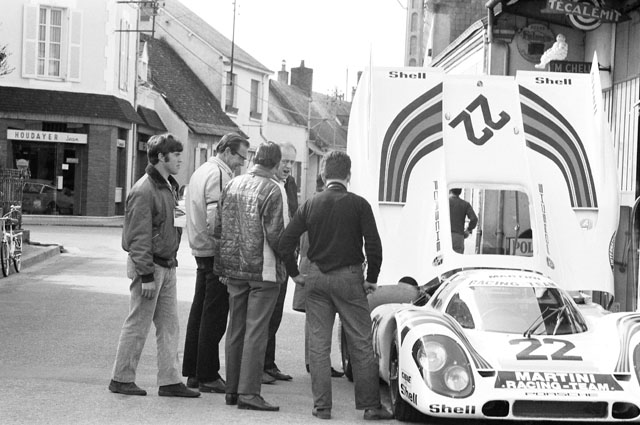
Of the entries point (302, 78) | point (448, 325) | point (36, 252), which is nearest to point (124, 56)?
point (36, 252)

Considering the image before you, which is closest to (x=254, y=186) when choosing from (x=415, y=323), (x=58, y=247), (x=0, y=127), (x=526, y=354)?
(x=415, y=323)

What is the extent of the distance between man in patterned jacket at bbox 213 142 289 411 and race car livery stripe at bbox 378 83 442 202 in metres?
2.25

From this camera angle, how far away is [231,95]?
189 ft

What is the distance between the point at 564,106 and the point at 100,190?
29711 millimetres

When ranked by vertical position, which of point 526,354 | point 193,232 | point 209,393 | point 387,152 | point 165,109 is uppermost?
point 165,109

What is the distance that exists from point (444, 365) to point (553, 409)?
765mm

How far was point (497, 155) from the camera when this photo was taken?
1066 centimetres

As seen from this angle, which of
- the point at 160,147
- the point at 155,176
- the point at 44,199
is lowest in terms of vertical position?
the point at 44,199

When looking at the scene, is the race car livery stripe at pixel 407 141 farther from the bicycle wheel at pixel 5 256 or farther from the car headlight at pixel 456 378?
the bicycle wheel at pixel 5 256

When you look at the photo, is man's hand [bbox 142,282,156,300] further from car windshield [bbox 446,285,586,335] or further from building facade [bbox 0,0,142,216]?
building facade [bbox 0,0,142,216]

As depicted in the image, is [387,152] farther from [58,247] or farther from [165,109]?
[165,109]

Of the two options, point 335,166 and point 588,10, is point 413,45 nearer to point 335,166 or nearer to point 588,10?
point 588,10

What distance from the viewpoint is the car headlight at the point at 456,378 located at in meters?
7.39

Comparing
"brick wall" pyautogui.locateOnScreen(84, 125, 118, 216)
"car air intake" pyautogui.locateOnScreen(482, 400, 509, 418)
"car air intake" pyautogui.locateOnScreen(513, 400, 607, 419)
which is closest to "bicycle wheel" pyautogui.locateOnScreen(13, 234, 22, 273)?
"car air intake" pyautogui.locateOnScreen(482, 400, 509, 418)
